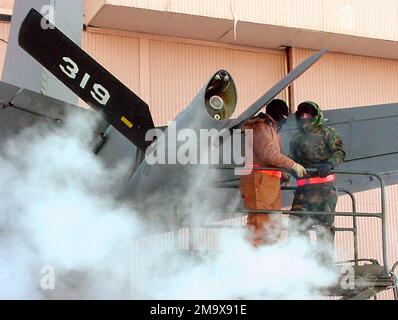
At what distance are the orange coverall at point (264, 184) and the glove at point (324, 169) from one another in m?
0.38

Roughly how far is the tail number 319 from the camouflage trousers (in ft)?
7.45

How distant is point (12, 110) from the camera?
5.14 m

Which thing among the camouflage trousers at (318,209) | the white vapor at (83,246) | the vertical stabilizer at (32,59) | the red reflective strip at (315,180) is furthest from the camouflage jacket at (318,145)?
the vertical stabilizer at (32,59)

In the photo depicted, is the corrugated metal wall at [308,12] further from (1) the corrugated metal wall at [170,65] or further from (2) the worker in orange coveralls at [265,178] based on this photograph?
(2) the worker in orange coveralls at [265,178]

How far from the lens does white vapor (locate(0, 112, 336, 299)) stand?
5.25 meters

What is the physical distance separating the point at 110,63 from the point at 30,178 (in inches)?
268

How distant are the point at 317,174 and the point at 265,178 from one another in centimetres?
63

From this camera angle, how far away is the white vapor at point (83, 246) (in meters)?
5.25

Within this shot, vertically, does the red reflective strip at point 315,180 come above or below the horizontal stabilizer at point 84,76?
below

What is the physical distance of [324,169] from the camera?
5.78 metres

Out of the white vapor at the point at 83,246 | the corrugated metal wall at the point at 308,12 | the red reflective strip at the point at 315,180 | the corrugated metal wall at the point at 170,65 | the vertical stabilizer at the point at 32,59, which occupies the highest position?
the corrugated metal wall at the point at 308,12

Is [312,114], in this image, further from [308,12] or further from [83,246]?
[308,12]

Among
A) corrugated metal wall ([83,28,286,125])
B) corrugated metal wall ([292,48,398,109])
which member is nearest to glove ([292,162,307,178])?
corrugated metal wall ([83,28,286,125])

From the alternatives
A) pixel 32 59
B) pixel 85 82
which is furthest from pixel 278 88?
pixel 32 59
